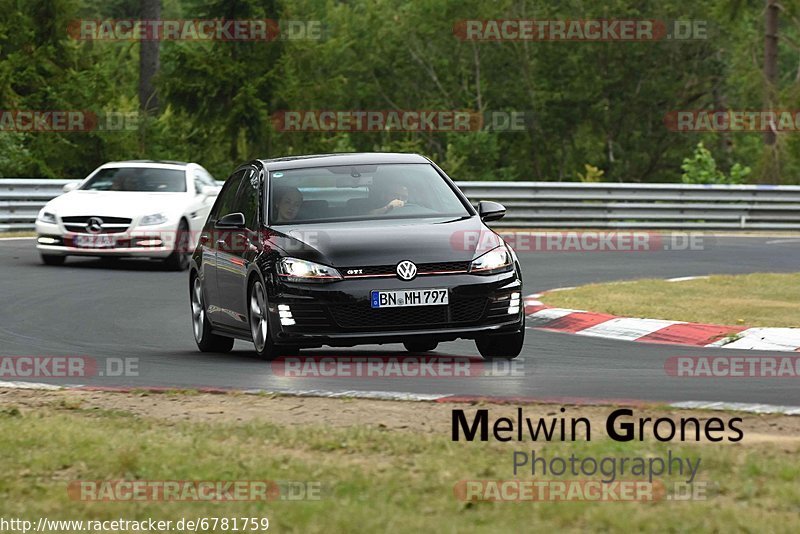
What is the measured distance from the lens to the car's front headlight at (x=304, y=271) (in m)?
11.1

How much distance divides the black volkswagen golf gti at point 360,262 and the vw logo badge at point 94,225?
29.0 ft

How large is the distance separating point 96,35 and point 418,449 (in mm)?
33456

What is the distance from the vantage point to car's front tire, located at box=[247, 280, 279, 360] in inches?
455

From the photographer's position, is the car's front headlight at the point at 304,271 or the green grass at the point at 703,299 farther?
the green grass at the point at 703,299

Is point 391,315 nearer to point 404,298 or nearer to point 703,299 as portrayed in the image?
point 404,298

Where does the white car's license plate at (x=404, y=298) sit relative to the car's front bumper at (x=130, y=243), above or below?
above

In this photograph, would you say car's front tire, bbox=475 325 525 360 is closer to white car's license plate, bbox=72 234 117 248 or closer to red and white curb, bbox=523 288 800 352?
red and white curb, bbox=523 288 800 352

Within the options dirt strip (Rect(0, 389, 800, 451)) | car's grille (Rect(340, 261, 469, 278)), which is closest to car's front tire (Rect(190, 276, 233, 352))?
car's grille (Rect(340, 261, 469, 278))

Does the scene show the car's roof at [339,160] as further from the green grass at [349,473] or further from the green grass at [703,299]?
the green grass at [349,473]

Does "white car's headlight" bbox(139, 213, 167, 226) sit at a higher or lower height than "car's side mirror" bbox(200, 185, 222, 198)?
lower

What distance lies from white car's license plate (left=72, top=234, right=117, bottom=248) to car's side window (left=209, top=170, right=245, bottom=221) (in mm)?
8089

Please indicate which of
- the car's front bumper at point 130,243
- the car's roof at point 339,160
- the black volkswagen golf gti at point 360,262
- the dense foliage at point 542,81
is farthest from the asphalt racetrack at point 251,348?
the dense foliage at point 542,81

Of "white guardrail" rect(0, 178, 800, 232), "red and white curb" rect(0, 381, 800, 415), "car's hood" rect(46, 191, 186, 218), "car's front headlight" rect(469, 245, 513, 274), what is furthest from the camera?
"white guardrail" rect(0, 178, 800, 232)

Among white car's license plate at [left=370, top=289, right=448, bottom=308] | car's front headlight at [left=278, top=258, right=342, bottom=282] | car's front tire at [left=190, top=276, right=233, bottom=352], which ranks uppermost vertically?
car's front headlight at [left=278, top=258, right=342, bottom=282]
